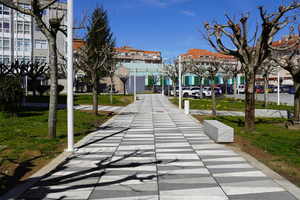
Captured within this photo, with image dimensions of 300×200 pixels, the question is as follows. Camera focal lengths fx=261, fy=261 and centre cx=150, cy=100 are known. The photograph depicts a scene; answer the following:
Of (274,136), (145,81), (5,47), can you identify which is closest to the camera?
(274,136)

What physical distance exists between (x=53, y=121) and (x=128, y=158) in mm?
3453

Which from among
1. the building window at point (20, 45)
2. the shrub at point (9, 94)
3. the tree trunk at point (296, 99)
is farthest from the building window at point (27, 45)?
the tree trunk at point (296, 99)

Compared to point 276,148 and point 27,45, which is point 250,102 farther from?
point 27,45

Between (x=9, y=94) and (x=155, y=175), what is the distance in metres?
10.4

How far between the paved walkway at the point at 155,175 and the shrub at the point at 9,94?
6.63m

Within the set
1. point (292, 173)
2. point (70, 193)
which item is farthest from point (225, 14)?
point (70, 193)

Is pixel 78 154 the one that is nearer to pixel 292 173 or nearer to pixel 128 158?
pixel 128 158

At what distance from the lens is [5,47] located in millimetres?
41844

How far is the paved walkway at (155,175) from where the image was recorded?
4473 millimetres

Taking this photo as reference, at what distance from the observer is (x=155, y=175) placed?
5.45 metres

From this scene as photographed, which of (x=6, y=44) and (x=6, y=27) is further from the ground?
(x=6, y=27)

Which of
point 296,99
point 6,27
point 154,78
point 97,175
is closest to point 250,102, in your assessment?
point 296,99

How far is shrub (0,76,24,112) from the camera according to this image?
41.9ft

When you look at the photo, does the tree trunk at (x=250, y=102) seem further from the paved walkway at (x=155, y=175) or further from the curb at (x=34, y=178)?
the curb at (x=34, y=178)
